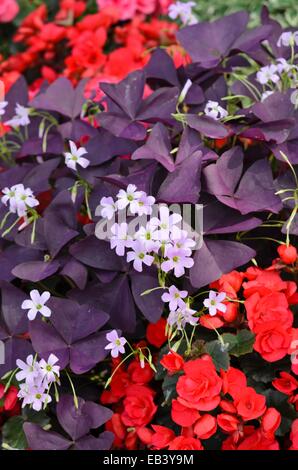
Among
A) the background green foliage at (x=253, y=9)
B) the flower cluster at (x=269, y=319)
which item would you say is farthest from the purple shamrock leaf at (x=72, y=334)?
the background green foliage at (x=253, y=9)

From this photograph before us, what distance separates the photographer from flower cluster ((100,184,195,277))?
41.9 inches

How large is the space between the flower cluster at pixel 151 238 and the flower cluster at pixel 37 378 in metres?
0.21

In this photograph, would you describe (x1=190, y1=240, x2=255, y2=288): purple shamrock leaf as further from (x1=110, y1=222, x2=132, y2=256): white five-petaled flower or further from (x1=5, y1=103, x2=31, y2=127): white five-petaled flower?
(x1=5, y1=103, x2=31, y2=127): white five-petaled flower

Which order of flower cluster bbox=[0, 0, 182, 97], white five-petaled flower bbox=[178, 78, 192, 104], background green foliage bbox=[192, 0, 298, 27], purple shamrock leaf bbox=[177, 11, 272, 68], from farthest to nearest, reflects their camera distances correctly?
background green foliage bbox=[192, 0, 298, 27], flower cluster bbox=[0, 0, 182, 97], purple shamrock leaf bbox=[177, 11, 272, 68], white five-petaled flower bbox=[178, 78, 192, 104]

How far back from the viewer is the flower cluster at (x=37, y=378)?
1.12 m

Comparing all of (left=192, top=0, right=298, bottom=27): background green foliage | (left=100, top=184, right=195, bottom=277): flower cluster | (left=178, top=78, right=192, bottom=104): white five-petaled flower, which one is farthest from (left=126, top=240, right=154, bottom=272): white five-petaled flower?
(left=192, top=0, right=298, bottom=27): background green foliage

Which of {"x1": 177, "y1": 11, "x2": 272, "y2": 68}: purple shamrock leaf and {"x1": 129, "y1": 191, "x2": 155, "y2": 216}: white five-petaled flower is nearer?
{"x1": 129, "y1": 191, "x2": 155, "y2": 216}: white five-petaled flower

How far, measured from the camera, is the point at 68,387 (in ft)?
4.12

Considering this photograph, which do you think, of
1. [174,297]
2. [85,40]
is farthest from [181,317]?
[85,40]

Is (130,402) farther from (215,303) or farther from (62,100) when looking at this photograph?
(62,100)

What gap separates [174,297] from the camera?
43.7 inches

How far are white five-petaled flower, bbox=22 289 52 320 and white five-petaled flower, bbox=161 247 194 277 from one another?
204 mm

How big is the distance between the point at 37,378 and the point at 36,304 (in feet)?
0.39

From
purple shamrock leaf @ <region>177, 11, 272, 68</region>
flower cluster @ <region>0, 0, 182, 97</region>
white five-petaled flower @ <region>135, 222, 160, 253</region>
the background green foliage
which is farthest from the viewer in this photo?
the background green foliage
